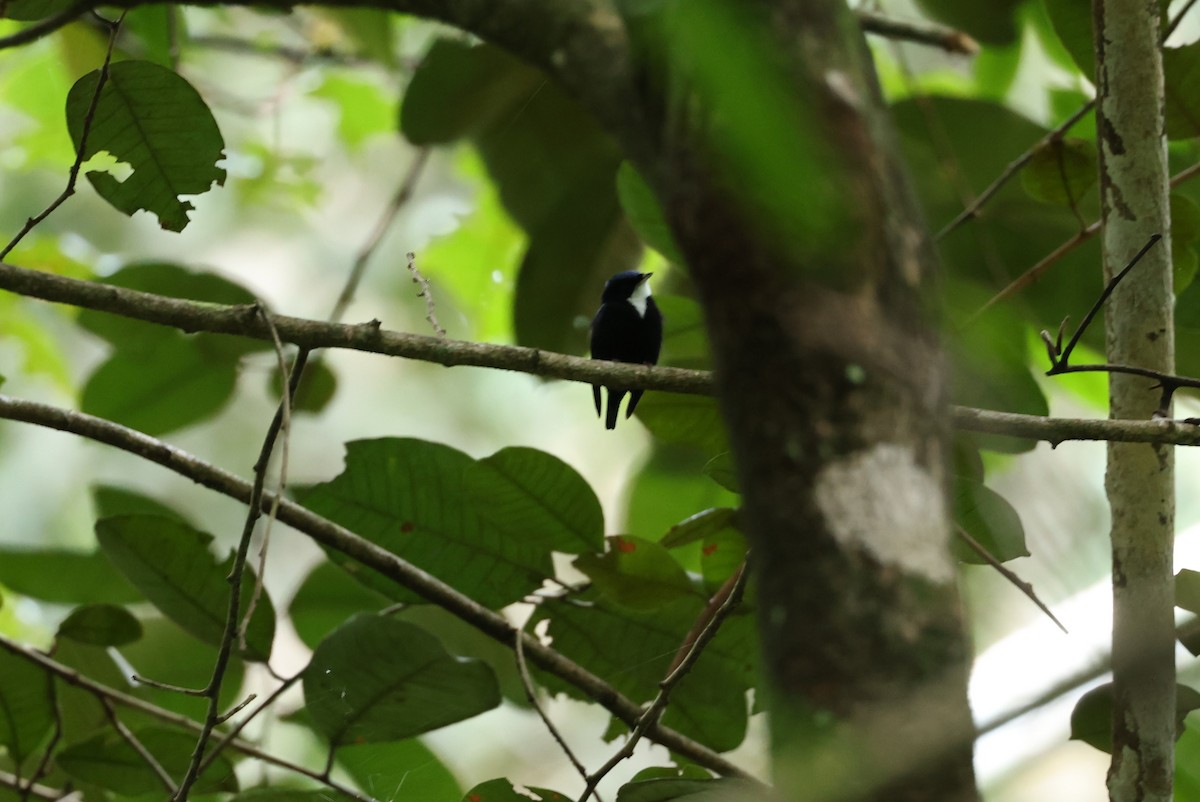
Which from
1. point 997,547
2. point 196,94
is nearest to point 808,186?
point 997,547

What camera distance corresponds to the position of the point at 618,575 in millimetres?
1714

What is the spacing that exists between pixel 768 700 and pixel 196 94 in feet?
4.37

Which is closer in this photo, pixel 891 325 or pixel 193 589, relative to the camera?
pixel 891 325

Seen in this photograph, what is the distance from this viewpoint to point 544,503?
1.75m

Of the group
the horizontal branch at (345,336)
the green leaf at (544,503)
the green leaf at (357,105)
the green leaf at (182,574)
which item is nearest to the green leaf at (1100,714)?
the horizontal branch at (345,336)

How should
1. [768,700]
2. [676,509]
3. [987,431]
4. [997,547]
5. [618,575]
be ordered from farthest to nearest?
[676,509] < [618,575] < [997,547] < [987,431] < [768,700]

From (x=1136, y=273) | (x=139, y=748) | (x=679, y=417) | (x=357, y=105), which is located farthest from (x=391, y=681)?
(x=357, y=105)

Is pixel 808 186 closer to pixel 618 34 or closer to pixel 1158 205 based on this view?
pixel 618 34

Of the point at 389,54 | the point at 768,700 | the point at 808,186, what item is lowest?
the point at 768,700

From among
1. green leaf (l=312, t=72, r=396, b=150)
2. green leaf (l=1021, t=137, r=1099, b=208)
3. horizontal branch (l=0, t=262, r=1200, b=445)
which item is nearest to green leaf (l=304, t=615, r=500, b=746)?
horizontal branch (l=0, t=262, r=1200, b=445)

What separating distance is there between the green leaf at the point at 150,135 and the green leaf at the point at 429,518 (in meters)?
0.48

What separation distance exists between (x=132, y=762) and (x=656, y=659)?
2.89 feet

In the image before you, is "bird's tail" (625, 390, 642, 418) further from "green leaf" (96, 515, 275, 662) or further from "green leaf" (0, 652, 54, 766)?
"green leaf" (0, 652, 54, 766)

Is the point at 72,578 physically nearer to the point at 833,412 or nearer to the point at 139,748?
the point at 139,748
